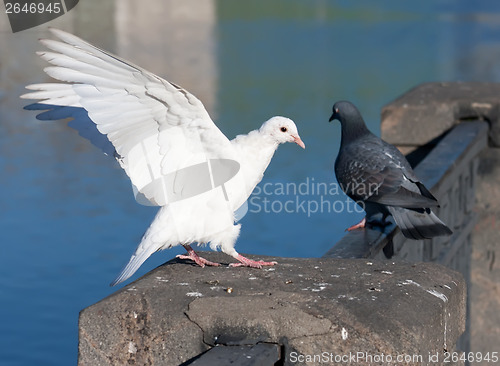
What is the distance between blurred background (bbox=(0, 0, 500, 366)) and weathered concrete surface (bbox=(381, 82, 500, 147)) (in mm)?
1456

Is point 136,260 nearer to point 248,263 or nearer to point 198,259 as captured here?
point 198,259

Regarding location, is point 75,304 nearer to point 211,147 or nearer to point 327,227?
point 327,227

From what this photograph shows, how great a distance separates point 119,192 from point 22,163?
2.17 metres

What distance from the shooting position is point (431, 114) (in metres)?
5.61

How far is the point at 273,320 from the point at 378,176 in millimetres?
1875

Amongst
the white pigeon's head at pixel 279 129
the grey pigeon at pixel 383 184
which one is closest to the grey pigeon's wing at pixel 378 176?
the grey pigeon at pixel 383 184

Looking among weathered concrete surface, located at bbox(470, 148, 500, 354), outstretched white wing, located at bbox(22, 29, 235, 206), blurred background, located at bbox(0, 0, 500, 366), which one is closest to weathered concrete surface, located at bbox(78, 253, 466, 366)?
outstretched white wing, located at bbox(22, 29, 235, 206)

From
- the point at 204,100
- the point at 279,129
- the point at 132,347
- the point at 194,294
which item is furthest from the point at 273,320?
the point at 204,100

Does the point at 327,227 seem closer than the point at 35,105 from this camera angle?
No

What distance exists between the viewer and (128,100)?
117 inches

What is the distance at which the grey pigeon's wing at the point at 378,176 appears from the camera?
12.6 feet

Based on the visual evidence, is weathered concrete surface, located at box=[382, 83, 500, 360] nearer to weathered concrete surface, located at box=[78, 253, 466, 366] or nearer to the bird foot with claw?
the bird foot with claw

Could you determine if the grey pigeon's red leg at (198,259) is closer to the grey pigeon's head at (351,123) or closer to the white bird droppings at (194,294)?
the white bird droppings at (194,294)

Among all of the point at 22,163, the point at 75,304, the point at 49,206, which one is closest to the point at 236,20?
the point at 22,163
